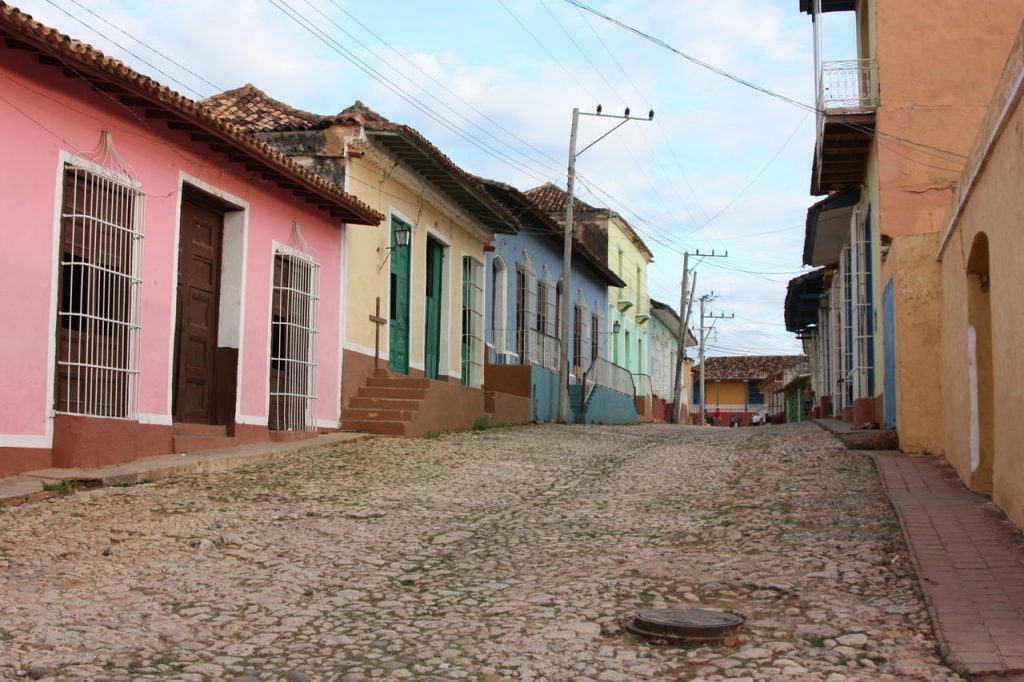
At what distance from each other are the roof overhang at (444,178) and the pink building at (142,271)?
154cm

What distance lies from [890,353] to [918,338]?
4.17ft

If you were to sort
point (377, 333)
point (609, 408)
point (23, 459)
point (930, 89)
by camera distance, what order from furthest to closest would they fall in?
point (609, 408), point (377, 333), point (930, 89), point (23, 459)

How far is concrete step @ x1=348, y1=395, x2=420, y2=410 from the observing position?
1466 centimetres

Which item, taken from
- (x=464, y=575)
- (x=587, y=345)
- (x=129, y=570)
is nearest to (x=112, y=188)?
(x=129, y=570)

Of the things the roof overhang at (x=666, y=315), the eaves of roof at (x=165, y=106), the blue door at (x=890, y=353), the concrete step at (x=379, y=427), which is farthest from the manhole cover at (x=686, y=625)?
the roof overhang at (x=666, y=315)

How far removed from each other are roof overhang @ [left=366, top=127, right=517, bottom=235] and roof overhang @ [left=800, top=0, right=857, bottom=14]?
6355 millimetres

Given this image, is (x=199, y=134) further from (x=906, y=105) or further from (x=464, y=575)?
(x=906, y=105)

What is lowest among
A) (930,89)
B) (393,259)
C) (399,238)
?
(393,259)

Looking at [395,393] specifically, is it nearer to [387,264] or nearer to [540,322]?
[387,264]

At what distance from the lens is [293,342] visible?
1309 centimetres

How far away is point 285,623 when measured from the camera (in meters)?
5.29

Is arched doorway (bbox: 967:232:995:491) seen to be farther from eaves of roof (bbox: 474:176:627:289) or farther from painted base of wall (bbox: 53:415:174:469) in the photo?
eaves of roof (bbox: 474:176:627:289)

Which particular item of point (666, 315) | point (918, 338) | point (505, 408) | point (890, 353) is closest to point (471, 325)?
point (505, 408)

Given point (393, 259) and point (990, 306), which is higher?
point (393, 259)
